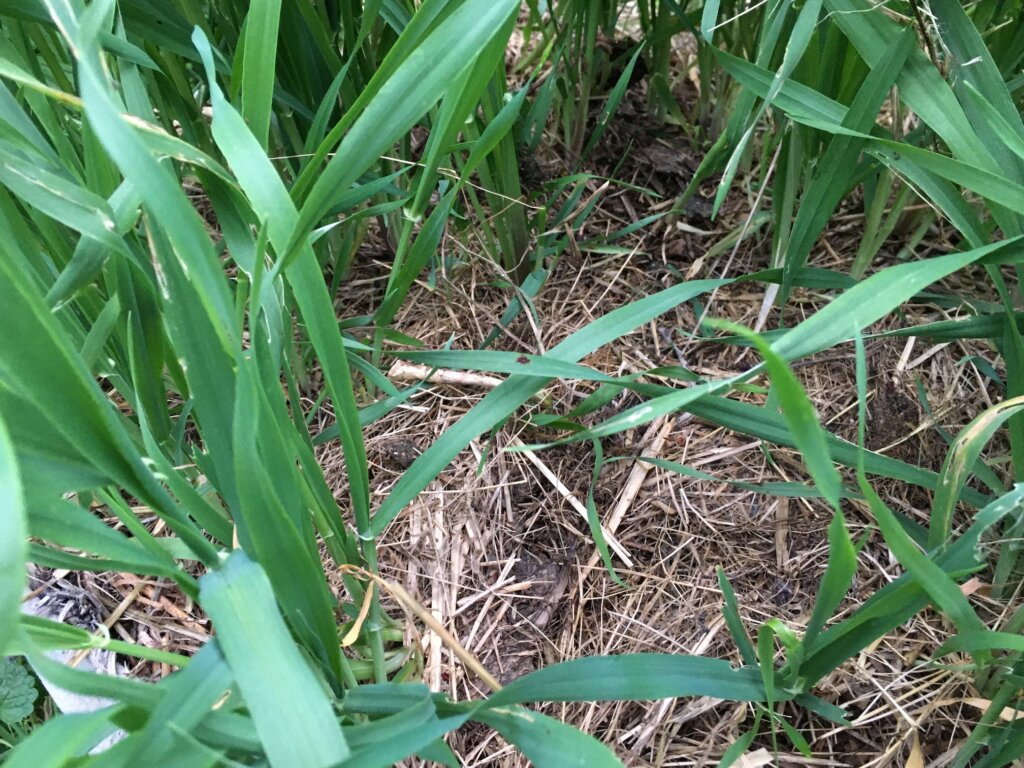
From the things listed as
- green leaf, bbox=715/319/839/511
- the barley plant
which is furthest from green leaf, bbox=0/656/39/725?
green leaf, bbox=715/319/839/511

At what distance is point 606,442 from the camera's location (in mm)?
896

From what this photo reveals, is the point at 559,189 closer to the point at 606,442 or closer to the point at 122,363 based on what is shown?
the point at 606,442

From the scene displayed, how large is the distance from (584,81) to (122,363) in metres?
0.78

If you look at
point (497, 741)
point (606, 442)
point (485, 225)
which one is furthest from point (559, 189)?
point (497, 741)

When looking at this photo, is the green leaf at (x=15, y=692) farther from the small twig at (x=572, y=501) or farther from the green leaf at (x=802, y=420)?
the green leaf at (x=802, y=420)

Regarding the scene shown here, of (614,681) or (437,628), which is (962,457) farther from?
(437,628)

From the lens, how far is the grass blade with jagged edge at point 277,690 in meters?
0.35

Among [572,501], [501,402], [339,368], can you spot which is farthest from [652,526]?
[339,368]

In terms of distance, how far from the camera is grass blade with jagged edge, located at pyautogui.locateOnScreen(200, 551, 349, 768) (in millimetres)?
352

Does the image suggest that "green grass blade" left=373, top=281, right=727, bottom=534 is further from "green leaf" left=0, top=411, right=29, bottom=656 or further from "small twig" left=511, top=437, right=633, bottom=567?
"green leaf" left=0, top=411, right=29, bottom=656

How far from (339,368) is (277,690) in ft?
0.86

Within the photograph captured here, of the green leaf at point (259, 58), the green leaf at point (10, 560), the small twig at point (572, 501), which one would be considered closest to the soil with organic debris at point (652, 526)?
the small twig at point (572, 501)

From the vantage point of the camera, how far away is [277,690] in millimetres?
357

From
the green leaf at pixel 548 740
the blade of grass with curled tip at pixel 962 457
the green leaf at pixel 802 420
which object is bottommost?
the green leaf at pixel 548 740
